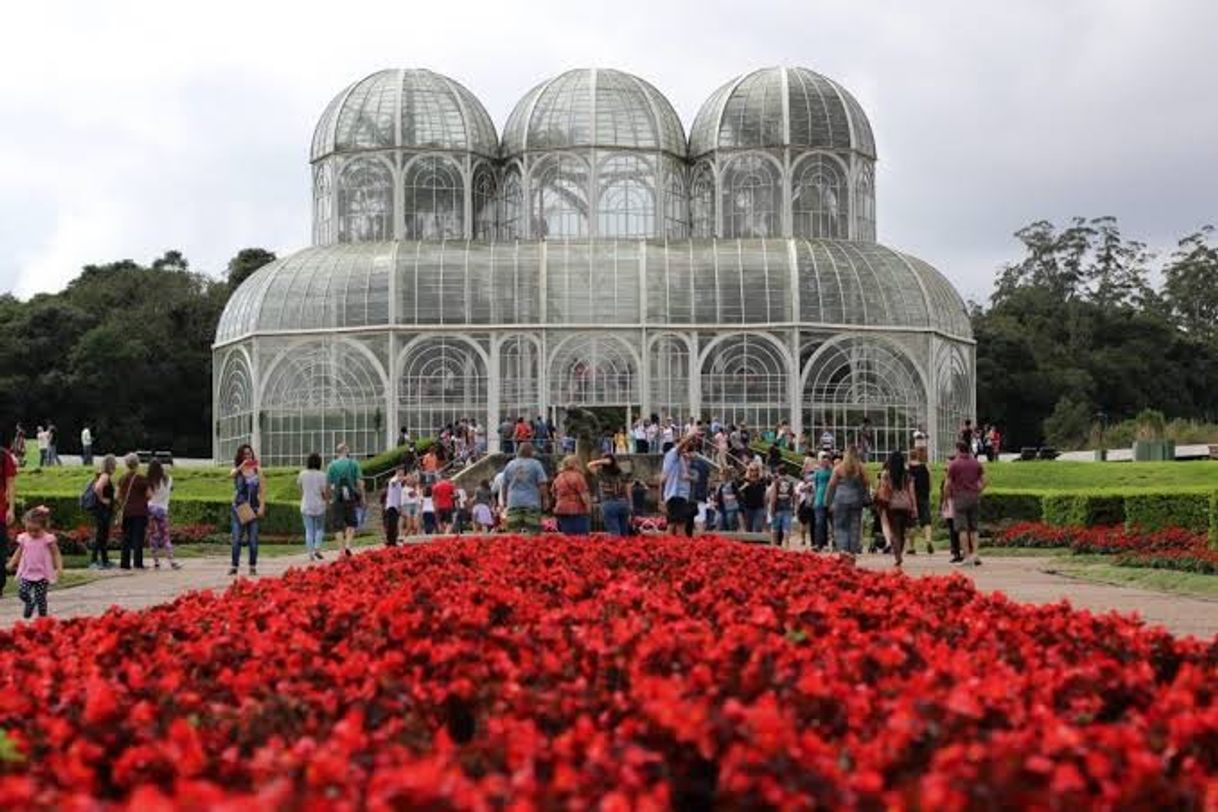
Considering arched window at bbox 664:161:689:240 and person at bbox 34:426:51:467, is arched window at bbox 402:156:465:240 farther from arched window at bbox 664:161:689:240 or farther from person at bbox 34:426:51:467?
person at bbox 34:426:51:467

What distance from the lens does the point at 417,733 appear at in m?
5.43

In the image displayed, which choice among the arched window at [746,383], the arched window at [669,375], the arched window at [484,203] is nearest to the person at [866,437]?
the arched window at [746,383]

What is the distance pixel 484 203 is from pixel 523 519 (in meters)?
35.7

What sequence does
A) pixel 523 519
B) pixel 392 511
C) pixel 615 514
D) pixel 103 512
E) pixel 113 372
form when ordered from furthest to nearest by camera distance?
1. pixel 113 372
2. pixel 392 511
3. pixel 103 512
4. pixel 615 514
5. pixel 523 519

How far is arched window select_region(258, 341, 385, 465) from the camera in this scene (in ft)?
158

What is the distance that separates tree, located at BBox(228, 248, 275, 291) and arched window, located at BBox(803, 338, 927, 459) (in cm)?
3636

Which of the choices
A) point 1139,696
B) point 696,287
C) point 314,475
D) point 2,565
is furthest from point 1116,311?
point 1139,696

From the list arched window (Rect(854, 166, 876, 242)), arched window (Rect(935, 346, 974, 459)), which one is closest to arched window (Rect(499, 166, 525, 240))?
arched window (Rect(854, 166, 876, 242))

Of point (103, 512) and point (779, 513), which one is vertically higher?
point (103, 512)

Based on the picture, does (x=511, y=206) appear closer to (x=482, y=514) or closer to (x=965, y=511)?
(x=482, y=514)

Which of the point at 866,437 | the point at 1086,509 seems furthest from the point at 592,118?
the point at 1086,509

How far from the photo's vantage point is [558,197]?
180 feet

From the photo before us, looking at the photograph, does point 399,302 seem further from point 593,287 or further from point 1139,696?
point 1139,696

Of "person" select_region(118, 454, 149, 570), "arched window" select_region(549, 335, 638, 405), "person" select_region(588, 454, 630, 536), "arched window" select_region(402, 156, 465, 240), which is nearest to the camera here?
"person" select_region(588, 454, 630, 536)
